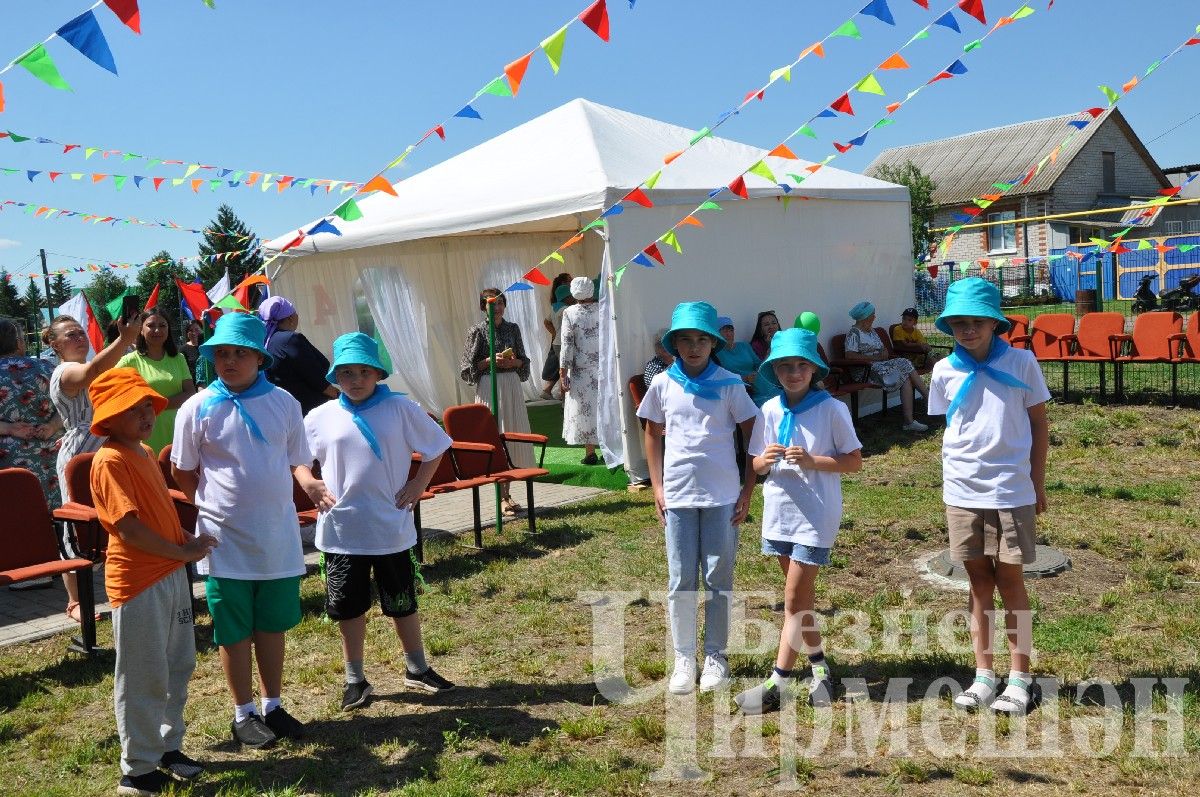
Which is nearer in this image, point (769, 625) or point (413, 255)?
point (769, 625)

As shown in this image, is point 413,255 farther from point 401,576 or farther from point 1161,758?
point 1161,758

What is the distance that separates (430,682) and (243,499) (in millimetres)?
1295

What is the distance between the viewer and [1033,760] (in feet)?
12.4

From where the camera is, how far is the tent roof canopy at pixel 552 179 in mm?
9555

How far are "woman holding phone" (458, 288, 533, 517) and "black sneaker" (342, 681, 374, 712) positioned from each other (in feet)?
15.2

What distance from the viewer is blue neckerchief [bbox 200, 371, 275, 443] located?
4117 mm

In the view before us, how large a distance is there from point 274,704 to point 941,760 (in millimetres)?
2625

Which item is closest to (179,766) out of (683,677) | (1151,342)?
(683,677)

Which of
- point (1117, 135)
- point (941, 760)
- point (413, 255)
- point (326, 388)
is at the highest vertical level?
point (1117, 135)

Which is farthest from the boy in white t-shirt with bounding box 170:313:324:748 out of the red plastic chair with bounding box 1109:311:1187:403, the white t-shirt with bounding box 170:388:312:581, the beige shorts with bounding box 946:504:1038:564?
the red plastic chair with bounding box 1109:311:1187:403

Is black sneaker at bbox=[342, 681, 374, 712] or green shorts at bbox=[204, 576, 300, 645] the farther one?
black sneaker at bbox=[342, 681, 374, 712]

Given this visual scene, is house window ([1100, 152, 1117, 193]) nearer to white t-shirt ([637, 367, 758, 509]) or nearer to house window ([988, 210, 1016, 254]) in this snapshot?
house window ([988, 210, 1016, 254])

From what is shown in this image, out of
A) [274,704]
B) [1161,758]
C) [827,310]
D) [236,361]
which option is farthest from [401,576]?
[827,310]

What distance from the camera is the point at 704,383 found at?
4.59 meters
